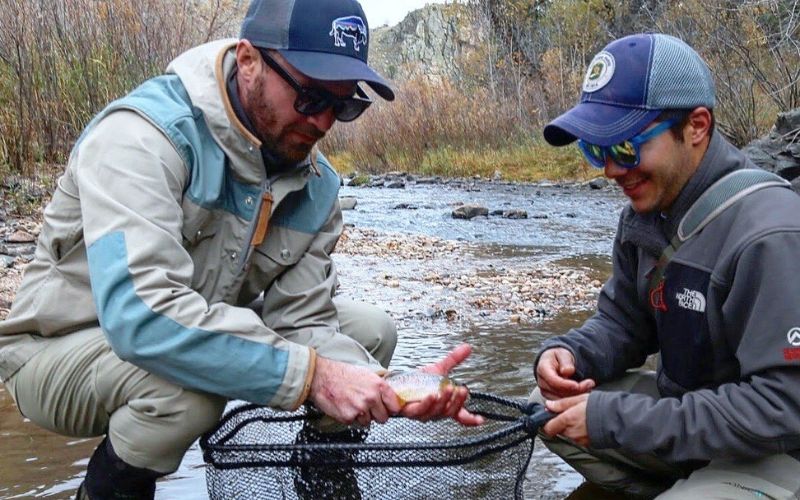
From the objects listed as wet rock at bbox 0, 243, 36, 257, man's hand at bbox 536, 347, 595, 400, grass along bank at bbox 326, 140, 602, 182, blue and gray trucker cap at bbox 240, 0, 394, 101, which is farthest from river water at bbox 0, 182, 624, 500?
grass along bank at bbox 326, 140, 602, 182

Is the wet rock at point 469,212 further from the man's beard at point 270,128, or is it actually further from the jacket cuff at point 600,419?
the jacket cuff at point 600,419

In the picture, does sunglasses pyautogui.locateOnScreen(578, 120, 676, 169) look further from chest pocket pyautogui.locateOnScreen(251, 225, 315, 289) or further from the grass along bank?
the grass along bank

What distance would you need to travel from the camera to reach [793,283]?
6.36 ft

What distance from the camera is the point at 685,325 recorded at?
226 centimetres

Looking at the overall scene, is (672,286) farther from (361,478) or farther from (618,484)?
(361,478)

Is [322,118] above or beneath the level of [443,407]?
above

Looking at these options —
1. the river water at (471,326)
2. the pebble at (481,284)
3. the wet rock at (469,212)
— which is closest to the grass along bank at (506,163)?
the river water at (471,326)

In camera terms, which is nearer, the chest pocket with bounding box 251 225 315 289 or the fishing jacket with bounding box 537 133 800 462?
the fishing jacket with bounding box 537 133 800 462

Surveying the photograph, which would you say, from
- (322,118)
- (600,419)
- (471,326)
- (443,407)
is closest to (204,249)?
(322,118)

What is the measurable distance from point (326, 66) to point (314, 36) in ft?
0.29

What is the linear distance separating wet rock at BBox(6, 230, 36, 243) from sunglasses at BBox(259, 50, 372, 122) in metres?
4.39

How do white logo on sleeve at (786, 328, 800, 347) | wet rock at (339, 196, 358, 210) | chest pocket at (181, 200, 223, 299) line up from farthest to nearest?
wet rock at (339, 196, 358, 210)
chest pocket at (181, 200, 223, 299)
white logo on sleeve at (786, 328, 800, 347)

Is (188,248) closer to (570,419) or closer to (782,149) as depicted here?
(570,419)

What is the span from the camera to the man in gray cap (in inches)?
84.4
